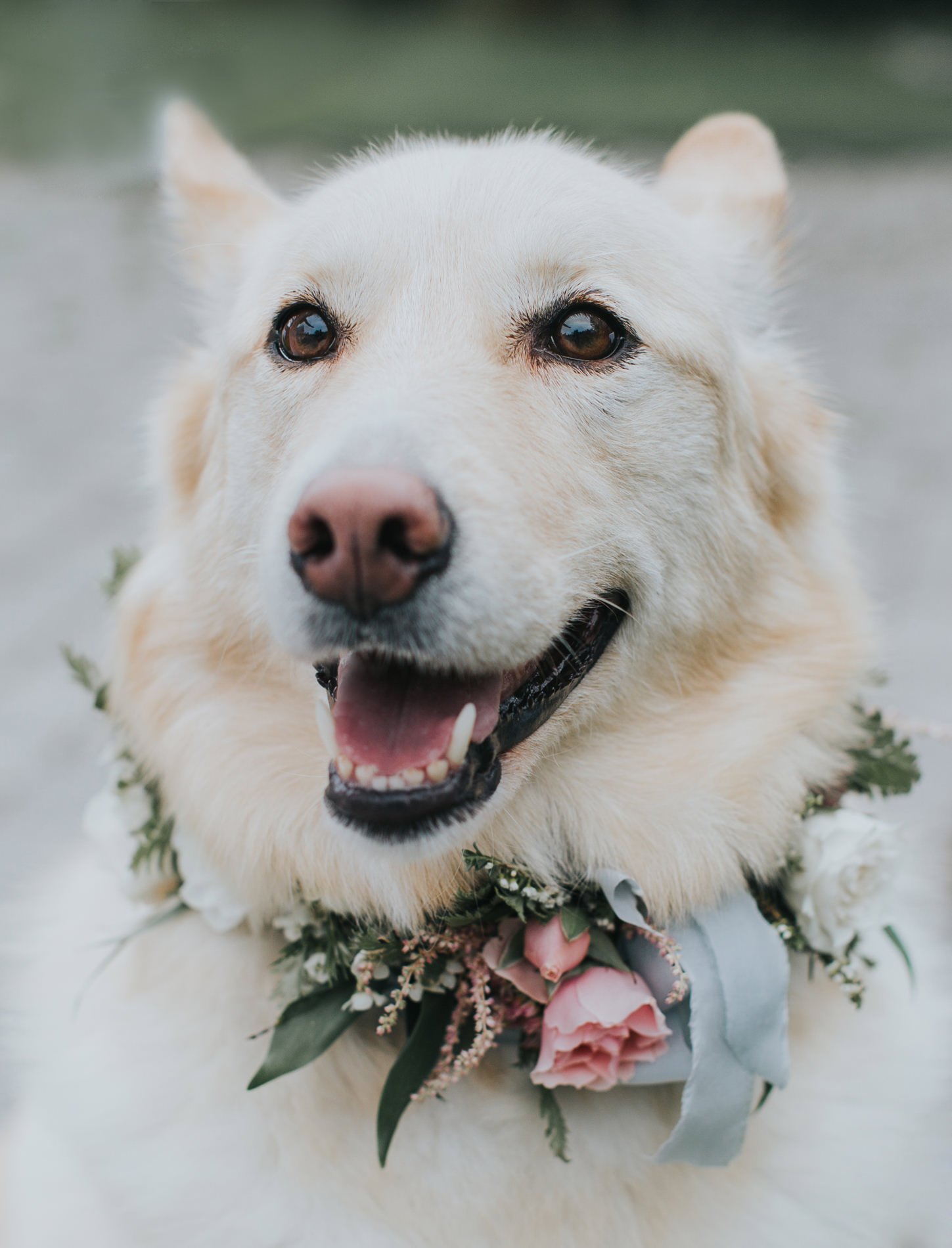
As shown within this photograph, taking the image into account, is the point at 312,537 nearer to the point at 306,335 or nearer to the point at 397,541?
the point at 397,541

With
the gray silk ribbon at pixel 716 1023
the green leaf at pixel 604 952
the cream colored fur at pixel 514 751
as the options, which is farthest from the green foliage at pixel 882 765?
the green leaf at pixel 604 952

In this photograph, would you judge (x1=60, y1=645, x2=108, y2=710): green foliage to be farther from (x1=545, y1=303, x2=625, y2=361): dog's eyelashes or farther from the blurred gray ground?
(x1=545, y1=303, x2=625, y2=361): dog's eyelashes

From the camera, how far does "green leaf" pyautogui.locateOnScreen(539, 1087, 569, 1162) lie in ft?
5.91

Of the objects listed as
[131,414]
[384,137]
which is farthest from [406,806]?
[131,414]

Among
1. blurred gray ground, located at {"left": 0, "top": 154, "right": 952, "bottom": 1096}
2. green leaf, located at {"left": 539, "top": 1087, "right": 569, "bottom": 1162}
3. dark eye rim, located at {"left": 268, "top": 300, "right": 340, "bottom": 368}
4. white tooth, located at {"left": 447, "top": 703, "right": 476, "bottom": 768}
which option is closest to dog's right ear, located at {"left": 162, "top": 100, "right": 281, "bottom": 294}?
blurred gray ground, located at {"left": 0, "top": 154, "right": 952, "bottom": 1096}

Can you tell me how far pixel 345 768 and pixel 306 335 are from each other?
2.99 ft

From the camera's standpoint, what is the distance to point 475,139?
2371 mm

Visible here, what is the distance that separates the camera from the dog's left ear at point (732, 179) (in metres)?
2.52

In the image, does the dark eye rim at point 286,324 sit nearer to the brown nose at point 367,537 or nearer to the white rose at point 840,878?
the brown nose at point 367,537

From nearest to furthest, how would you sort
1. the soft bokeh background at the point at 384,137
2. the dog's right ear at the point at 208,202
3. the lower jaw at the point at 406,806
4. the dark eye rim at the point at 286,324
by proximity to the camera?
the lower jaw at the point at 406,806, the dark eye rim at the point at 286,324, the dog's right ear at the point at 208,202, the soft bokeh background at the point at 384,137

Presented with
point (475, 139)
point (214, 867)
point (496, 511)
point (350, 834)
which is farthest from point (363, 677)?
point (475, 139)

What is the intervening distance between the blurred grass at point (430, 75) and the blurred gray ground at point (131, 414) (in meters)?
1.65

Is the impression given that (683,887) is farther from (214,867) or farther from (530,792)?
(214,867)

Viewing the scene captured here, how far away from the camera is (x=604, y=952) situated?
1.88 meters
